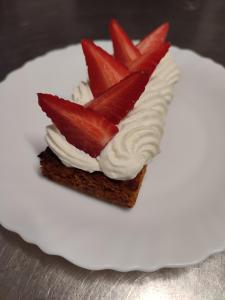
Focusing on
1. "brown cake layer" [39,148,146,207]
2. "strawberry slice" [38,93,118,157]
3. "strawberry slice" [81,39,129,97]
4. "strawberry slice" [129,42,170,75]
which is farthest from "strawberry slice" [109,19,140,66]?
"brown cake layer" [39,148,146,207]

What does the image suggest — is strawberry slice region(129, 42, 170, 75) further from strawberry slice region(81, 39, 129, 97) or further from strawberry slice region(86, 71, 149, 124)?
strawberry slice region(86, 71, 149, 124)

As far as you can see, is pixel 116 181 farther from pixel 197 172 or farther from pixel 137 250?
pixel 197 172

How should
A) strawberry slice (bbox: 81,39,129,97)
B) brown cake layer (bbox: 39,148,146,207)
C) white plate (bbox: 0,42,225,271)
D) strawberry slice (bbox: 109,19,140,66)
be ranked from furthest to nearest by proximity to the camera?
strawberry slice (bbox: 109,19,140,66) < strawberry slice (bbox: 81,39,129,97) < brown cake layer (bbox: 39,148,146,207) < white plate (bbox: 0,42,225,271)

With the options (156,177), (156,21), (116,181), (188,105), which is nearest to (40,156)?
(116,181)

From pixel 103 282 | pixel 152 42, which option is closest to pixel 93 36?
pixel 152 42

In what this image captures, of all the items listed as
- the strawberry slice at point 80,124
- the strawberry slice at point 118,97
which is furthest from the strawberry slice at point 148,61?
the strawberry slice at point 80,124

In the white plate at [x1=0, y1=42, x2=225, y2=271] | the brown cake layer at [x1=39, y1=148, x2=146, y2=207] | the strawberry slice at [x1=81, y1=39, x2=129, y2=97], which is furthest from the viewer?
the strawberry slice at [x1=81, y1=39, x2=129, y2=97]

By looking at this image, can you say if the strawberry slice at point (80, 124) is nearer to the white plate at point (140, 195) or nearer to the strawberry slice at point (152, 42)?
the white plate at point (140, 195)
